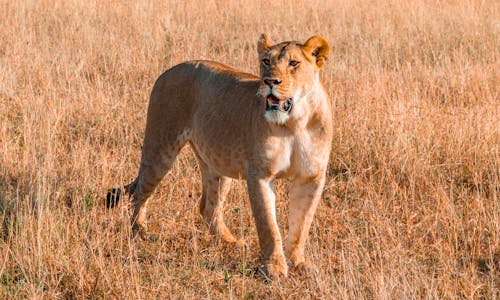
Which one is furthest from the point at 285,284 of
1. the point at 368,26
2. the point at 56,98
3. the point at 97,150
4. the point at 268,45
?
the point at 368,26

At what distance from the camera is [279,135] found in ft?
14.9

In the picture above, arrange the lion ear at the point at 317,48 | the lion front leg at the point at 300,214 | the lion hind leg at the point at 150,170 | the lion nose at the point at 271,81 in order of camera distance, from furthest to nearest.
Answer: the lion hind leg at the point at 150,170 < the lion front leg at the point at 300,214 < the lion ear at the point at 317,48 < the lion nose at the point at 271,81

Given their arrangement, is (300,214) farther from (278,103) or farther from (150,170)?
(150,170)

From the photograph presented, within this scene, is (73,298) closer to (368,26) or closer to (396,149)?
(396,149)

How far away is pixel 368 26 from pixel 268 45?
21.3 feet

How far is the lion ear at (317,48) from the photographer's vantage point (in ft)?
14.8

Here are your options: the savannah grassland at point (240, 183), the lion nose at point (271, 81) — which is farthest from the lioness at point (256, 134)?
the savannah grassland at point (240, 183)

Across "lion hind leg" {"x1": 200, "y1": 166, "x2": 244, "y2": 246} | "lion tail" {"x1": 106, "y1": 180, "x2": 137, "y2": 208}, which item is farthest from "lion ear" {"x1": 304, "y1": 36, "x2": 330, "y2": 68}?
"lion tail" {"x1": 106, "y1": 180, "x2": 137, "y2": 208}

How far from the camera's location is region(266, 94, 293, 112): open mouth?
171 inches

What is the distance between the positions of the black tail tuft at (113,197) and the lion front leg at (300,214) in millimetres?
1265

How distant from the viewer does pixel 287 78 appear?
4.31 meters

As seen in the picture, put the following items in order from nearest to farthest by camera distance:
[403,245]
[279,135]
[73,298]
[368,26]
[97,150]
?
[73,298] → [279,135] → [403,245] → [97,150] → [368,26]

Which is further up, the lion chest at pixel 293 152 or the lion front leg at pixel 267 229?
the lion chest at pixel 293 152

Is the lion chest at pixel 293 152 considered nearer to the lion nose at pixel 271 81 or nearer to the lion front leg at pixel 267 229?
the lion front leg at pixel 267 229
